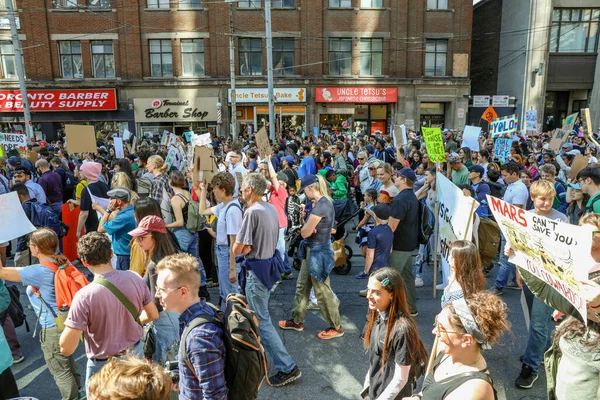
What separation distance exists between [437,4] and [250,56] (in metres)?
12.2

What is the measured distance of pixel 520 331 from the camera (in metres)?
5.14

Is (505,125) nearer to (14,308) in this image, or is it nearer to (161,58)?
(14,308)

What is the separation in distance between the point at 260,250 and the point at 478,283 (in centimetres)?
202

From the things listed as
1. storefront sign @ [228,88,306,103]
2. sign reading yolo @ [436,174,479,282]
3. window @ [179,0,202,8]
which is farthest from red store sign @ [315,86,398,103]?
sign reading yolo @ [436,174,479,282]

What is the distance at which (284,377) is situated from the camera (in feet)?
13.6

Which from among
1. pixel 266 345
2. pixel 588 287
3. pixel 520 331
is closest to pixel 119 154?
pixel 266 345

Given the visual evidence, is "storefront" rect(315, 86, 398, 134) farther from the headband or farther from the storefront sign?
the headband

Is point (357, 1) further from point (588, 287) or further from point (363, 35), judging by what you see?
point (588, 287)

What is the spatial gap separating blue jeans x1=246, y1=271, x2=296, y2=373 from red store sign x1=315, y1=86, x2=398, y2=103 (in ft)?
76.7

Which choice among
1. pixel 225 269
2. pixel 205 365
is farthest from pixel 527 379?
pixel 225 269

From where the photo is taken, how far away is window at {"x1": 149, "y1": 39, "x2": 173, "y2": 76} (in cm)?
2575

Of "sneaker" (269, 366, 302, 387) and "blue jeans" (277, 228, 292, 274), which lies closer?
"sneaker" (269, 366, 302, 387)

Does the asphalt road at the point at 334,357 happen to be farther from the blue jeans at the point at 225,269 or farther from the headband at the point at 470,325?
the headband at the point at 470,325

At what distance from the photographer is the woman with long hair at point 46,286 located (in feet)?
11.2
